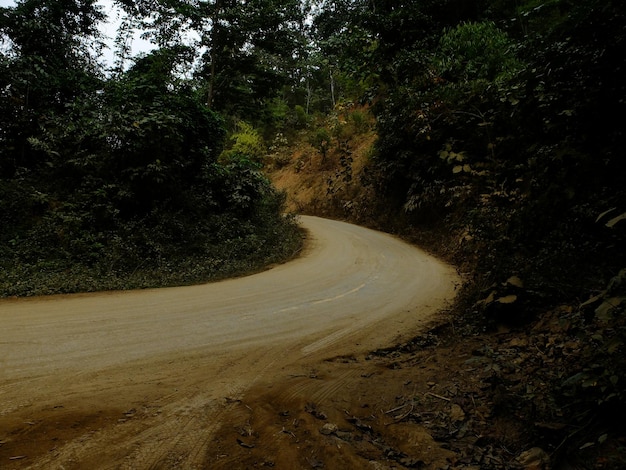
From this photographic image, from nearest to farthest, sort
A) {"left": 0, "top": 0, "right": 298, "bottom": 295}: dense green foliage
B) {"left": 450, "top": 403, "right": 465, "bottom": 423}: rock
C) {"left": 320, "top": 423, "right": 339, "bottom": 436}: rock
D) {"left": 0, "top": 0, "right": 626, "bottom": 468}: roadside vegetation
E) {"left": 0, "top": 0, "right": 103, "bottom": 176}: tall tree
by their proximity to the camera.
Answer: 1. {"left": 320, "top": 423, "right": 339, "bottom": 436}: rock
2. {"left": 450, "top": 403, "right": 465, "bottom": 423}: rock
3. {"left": 0, "top": 0, "right": 626, "bottom": 468}: roadside vegetation
4. {"left": 0, "top": 0, "right": 298, "bottom": 295}: dense green foliage
5. {"left": 0, "top": 0, "right": 103, "bottom": 176}: tall tree

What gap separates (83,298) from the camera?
252 inches

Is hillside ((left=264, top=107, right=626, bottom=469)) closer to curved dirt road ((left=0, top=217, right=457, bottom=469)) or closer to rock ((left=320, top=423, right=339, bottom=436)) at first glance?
rock ((left=320, top=423, right=339, bottom=436))

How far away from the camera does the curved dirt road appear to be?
2355 millimetres

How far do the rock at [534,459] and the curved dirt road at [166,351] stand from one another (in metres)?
2.02

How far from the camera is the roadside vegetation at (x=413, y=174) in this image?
2949 millimetres

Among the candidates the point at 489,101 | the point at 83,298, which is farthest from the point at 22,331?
the point at 489,101

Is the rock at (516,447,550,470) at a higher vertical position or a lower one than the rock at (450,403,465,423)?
higher

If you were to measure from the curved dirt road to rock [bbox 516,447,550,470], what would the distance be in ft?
6.64

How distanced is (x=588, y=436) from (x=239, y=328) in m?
4.02

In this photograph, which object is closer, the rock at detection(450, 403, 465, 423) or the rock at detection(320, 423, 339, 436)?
the rock at detection(320, 423, 339, 436)

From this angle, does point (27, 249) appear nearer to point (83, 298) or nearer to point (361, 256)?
point (83, 298)

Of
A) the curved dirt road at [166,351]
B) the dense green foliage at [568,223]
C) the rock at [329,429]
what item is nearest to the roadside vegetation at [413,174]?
the dense green foliage at [568,223]

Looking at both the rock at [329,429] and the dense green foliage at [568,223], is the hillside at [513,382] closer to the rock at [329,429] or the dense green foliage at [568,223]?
the dense green foliage at [568,223]

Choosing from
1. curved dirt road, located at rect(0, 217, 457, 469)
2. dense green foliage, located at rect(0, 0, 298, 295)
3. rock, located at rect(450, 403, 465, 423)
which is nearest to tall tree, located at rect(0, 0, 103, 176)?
dense green foliage, located at rect(0, 0, 298, 295)
